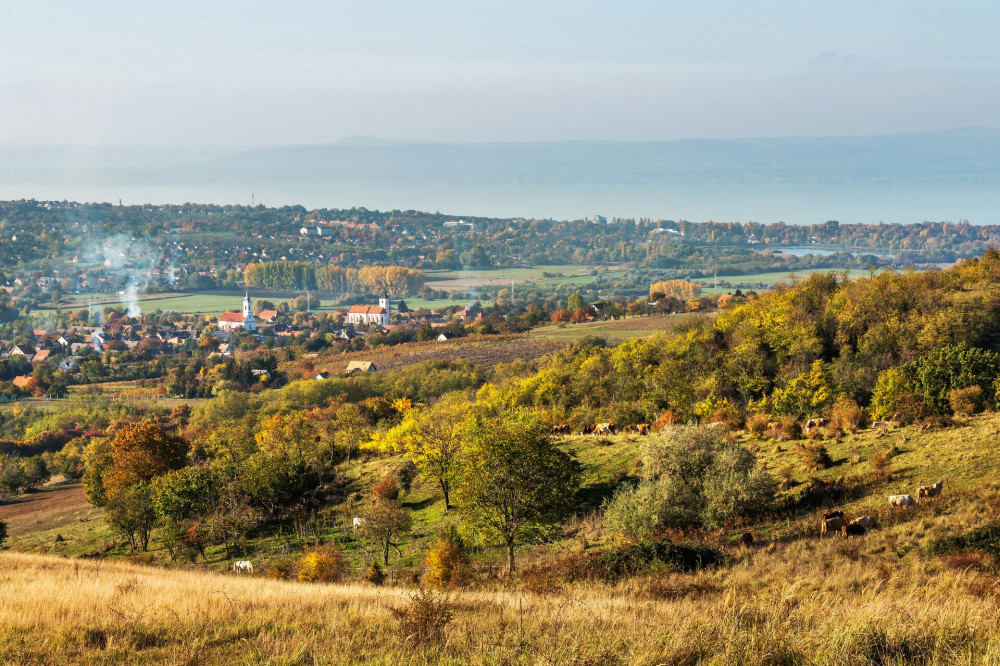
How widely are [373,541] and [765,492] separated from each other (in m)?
8.54

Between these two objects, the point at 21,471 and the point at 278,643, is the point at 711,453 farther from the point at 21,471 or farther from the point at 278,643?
the point at 21,471

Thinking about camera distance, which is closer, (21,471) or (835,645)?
(835,645)

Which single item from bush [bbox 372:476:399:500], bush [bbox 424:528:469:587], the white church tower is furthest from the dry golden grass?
the white church tower

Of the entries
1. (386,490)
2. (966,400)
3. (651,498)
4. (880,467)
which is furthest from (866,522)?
(386,490)

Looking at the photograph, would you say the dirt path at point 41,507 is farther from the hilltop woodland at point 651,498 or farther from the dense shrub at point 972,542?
the dense shrub at point 972,542

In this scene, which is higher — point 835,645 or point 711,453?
point 835,645

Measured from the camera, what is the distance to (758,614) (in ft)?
16.8

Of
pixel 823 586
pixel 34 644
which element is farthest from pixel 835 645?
pixel 34 644

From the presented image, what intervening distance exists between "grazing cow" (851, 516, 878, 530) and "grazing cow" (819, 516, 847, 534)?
0.18 metres

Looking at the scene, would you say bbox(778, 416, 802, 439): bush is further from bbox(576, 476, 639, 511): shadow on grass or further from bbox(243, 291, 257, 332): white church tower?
bbox(243, 291, 257, 332): white church tower

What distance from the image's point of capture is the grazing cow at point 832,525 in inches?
467

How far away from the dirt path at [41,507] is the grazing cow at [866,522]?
2498 centimetres

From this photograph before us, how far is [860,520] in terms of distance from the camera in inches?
465

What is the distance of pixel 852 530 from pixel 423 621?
860 centimetres
